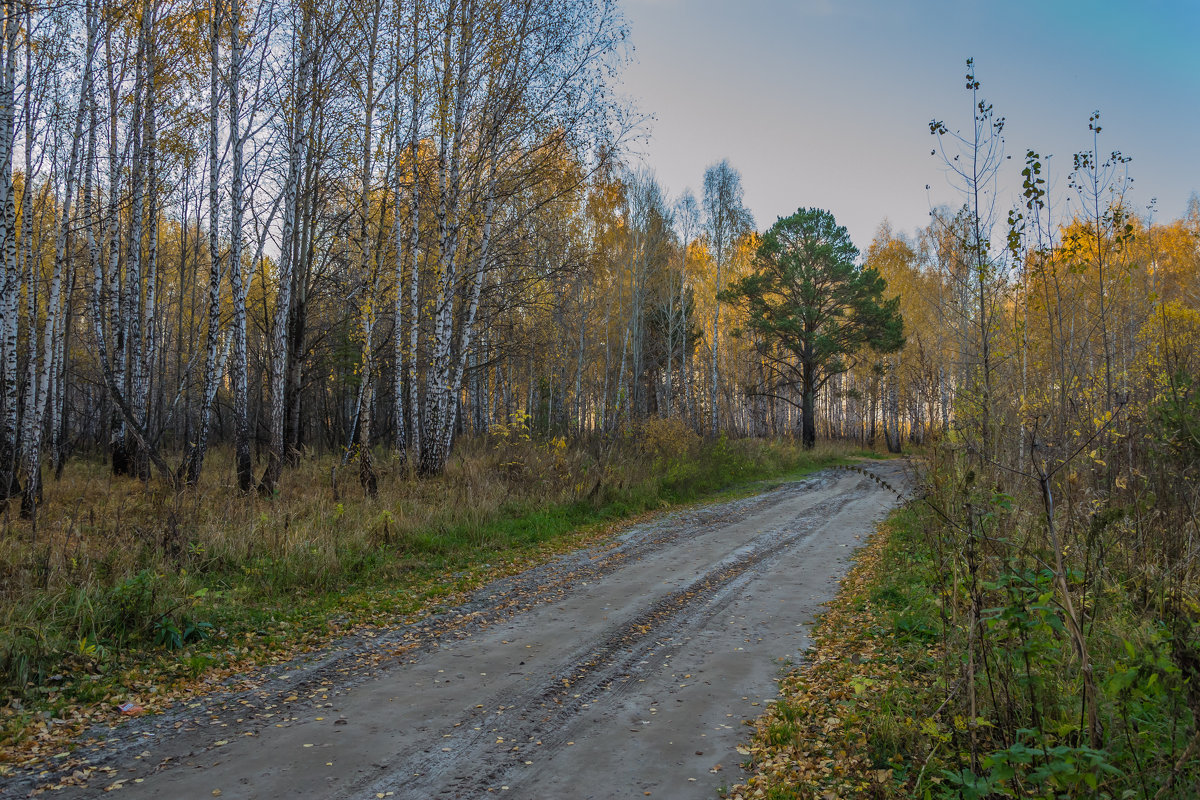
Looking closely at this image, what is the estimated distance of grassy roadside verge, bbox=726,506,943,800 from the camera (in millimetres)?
3643

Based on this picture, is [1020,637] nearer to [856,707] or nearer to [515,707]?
→ [856,707]

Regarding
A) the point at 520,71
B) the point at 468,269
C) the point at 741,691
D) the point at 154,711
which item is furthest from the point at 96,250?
the point at 741,691

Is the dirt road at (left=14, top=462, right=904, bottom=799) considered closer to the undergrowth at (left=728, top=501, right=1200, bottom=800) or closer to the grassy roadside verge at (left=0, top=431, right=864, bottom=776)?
the undergrowth at (left=728, top=501, right=1200, bottom=800)

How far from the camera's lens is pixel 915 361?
3925 cm

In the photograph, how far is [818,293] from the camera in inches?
1094

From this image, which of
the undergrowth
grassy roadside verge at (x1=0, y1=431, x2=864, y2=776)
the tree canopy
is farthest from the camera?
the tree canopy

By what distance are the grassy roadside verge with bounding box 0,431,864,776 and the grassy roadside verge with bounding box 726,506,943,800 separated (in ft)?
12.9

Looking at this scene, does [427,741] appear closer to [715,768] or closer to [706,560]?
[715,768]

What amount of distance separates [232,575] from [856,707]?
21.5ft

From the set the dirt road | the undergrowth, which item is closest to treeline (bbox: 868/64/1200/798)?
the undergrowth

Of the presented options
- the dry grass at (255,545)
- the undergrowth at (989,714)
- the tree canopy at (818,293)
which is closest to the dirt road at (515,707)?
the undergrowth at (989,714)

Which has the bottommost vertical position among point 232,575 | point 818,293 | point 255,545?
point 232,575

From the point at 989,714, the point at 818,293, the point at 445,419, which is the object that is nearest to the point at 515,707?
the point at 989,714

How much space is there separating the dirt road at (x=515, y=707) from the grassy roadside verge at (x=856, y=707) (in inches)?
8.3
